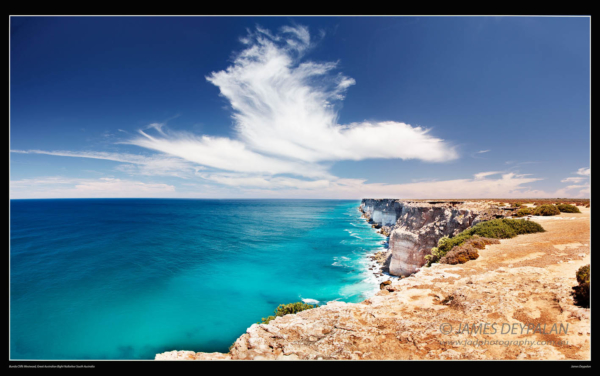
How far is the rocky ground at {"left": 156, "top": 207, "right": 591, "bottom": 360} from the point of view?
4.52 m

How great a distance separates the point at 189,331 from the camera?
59.5ft

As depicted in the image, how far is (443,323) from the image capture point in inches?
214

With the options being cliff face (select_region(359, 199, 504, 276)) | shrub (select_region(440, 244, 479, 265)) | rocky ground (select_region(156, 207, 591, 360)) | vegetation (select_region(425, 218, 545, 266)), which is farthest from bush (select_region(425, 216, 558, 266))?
cliff face (select_region(359, 199, 504, 276))

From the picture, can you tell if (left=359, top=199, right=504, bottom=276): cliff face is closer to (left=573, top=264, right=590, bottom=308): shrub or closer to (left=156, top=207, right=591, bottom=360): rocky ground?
(left=156, top=207, right=591, bottom=360): rocky ground

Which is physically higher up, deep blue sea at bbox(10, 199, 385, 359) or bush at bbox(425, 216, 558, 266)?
bush at bbox(425, 216, 558, 266)

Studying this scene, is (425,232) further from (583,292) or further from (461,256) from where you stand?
(583,292)

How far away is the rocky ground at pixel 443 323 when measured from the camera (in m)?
4.52

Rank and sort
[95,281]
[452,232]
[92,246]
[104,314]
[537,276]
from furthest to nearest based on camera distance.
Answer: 1. [92,246]
2. [95,281]
3. [452,232]
4. [104,314]
5. [537,276]

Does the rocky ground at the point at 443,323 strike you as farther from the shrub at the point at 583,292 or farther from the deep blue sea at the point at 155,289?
the deep blue sea at the point at 155,289

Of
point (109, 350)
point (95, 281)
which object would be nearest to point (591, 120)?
point (109, 350)

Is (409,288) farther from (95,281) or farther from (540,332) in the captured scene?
(95,281)

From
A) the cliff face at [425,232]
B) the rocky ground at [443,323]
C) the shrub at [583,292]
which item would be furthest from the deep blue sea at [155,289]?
the shrub at [583,292]

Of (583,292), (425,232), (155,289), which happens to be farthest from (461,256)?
(155,289)

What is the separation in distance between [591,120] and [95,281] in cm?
4244
